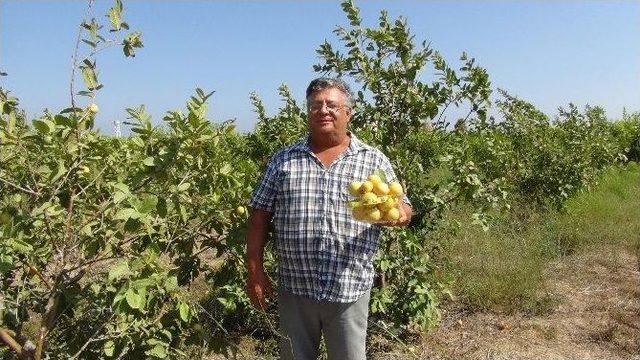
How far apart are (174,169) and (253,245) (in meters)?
0.44

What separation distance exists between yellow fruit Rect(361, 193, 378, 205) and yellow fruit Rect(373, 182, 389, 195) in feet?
0.15

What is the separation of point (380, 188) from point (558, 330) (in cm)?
262

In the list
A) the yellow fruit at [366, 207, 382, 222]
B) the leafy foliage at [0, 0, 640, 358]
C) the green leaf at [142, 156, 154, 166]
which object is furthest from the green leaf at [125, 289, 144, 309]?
the yellow fruit at [366, 207, 382, 222]

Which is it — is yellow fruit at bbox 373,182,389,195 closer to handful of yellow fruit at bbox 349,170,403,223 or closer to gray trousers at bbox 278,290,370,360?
handful of yellow fruit at bbox 349,170,403,223

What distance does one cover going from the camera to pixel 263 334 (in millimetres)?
3852

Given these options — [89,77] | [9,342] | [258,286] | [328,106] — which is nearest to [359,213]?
[328,106]

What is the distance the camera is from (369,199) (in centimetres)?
197

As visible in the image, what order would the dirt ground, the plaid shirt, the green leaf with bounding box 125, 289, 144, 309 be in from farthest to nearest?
the dirt ground
the plaid shirt
the green leaf with bounding box 125, 289, 144, 309

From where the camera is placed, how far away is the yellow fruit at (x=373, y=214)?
1973 mm

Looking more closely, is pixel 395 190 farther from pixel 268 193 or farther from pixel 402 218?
pixel 268 193

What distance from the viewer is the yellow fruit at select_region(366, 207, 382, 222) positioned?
197 centimetres

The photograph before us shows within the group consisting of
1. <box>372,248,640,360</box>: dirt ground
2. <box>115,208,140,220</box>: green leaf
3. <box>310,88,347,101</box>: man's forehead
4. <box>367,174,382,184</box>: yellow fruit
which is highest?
<box>310,88,347,101</box>: man's forehead

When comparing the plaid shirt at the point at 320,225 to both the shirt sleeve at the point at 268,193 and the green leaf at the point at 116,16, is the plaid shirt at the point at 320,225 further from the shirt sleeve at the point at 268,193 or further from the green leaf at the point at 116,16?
the green leaf at the point at 116,16

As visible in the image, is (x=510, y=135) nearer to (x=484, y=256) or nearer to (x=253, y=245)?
(x=484, y=256)
